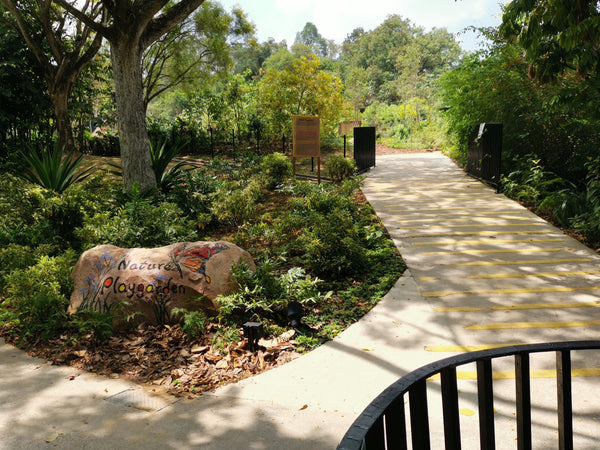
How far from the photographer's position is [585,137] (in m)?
9.12

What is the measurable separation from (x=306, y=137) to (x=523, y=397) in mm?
9204

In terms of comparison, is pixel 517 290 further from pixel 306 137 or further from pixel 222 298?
pixel 306 137

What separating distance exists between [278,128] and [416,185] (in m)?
6.29

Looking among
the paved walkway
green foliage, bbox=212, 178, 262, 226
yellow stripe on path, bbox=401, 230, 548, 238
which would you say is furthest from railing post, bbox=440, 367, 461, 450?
green foliage, bbox=212, 178, 262, 226

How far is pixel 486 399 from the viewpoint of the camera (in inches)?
50.9

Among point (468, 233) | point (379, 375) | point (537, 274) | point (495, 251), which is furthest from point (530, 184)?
point (379, 375)

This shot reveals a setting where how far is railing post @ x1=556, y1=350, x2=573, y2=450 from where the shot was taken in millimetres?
1352

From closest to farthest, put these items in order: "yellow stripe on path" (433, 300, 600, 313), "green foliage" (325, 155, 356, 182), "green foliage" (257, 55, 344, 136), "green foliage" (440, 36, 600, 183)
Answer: "yellow stripe on path" (433, 300, 600, 313), "green foliage" (440, 36, 600, 183), "green foliage" (325, 155, 356, 182), "green foliage" (257, 55, 344, 136)

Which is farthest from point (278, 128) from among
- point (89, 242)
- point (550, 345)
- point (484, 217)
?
point (550, 345)

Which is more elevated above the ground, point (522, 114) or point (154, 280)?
point (522, 114)

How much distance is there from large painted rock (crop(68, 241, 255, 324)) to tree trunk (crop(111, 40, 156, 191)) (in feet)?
10.8

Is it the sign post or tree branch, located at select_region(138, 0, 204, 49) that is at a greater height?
tree branch, located at select_region(138, 0, 204, 49)

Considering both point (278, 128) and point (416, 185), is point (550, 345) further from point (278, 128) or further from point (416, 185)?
point (278, 128)

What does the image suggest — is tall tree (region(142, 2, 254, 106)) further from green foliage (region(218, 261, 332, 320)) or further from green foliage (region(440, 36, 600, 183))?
green foliage (region(218, 261, 332, 320))
